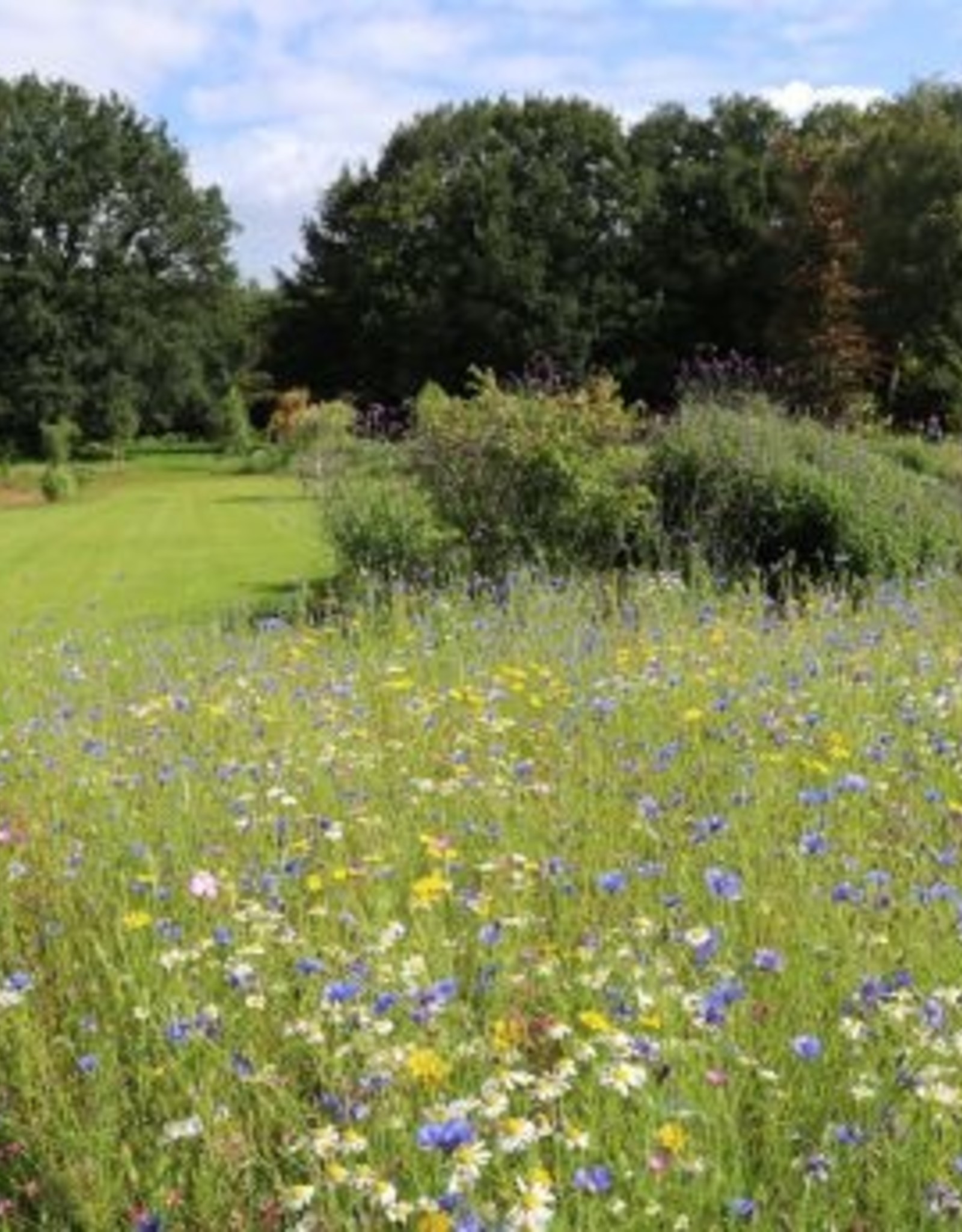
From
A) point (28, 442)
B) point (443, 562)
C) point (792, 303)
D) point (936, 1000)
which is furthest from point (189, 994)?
point (28, 442)

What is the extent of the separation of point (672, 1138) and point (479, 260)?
4753 centimetres

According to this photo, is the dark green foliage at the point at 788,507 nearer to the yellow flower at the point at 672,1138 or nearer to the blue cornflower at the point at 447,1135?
the yellow flower at the point at 672,1138

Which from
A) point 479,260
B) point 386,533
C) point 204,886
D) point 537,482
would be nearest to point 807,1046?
point 204,886

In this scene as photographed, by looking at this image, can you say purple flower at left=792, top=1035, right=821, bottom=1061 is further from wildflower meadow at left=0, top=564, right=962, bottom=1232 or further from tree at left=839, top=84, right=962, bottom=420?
tree at left=839, top=84, right=962, bottom=420

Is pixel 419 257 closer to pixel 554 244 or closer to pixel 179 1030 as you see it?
pixel 554 244

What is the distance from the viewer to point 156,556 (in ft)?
55.4

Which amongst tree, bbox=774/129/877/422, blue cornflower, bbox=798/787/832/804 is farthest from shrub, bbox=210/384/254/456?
blue cornflower, bbox=798/787/832/804

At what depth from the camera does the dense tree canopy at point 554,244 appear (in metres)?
47.0

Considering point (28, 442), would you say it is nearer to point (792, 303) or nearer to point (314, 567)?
point (792, 303)

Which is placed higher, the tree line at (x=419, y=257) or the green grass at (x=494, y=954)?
the tree line at (x=419, y=257)

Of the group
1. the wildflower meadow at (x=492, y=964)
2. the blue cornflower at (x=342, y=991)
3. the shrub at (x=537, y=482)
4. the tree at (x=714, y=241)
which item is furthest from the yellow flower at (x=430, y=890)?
the tree at (x=714, y=241)

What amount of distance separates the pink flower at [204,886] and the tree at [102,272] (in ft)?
164

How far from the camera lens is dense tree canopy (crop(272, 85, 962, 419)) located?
46969 mm

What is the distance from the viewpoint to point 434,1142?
205 centimetres
